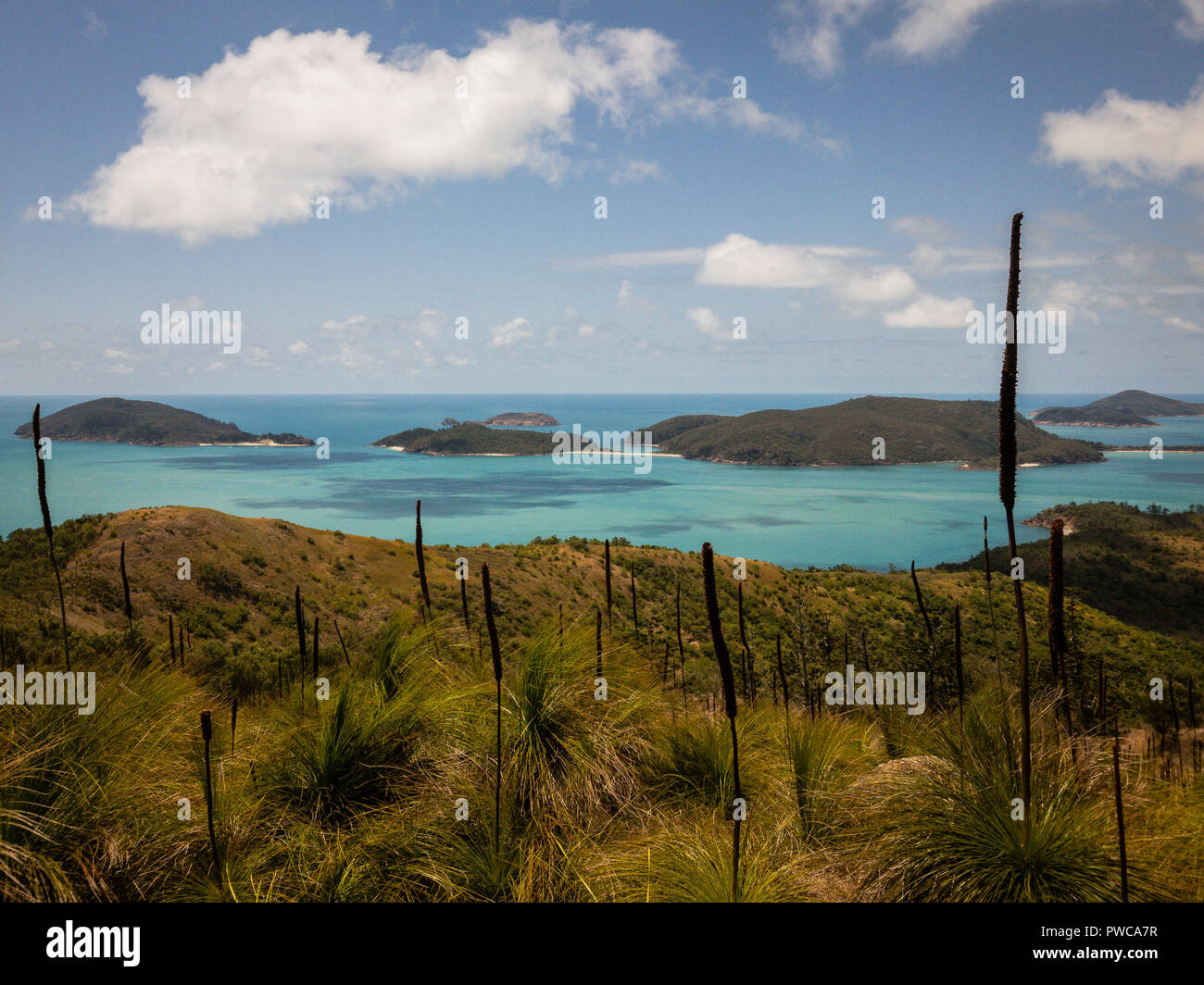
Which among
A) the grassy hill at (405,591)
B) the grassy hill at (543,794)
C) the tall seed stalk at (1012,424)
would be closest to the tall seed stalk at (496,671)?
the grassy hill at (543,794)

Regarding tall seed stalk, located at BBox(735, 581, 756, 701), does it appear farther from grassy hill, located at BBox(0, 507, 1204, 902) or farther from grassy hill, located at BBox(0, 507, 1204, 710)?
grassy hill, located at BBox(0, 507, 1204, 710)

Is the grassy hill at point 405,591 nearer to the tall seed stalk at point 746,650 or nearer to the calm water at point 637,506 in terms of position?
the tall seed stalk at point 746,650

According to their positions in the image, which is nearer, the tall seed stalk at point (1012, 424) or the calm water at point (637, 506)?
the tall seed stalk at point (1012, 424)

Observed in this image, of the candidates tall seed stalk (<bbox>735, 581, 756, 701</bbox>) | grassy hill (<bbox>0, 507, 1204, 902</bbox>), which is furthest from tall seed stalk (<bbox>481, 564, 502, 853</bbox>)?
tall seed stalk (<bbox>735, 581, 756, 701</bbox>)

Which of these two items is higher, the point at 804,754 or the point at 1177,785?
the point at 804,754

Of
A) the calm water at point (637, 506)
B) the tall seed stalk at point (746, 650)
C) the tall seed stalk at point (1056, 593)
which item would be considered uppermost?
the tall seed stalk at point (1056, 593)

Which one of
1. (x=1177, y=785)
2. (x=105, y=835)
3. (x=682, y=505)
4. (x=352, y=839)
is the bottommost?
(x=682, y=505)

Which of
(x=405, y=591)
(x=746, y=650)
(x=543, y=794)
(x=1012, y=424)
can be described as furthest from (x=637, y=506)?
(x=1012, y=424)

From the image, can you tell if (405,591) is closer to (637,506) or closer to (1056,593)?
(1056,593)

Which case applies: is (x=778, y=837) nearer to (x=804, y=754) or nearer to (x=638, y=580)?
(x=804, y=754)

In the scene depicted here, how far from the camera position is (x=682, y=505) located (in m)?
183

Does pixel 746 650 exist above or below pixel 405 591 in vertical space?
above
